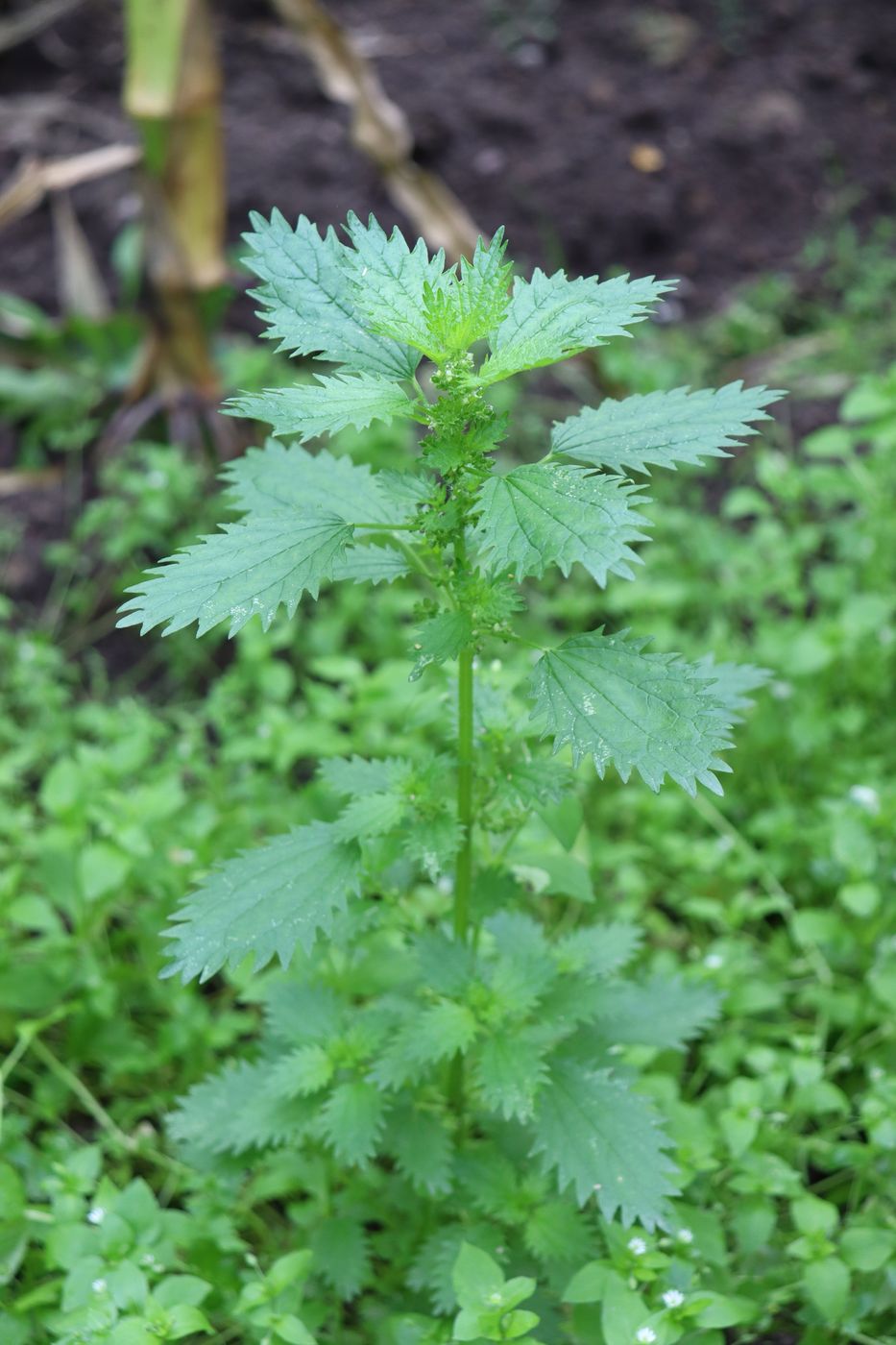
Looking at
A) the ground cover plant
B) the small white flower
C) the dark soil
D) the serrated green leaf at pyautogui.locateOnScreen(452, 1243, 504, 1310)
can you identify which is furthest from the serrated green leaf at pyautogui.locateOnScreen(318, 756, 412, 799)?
the dark soil

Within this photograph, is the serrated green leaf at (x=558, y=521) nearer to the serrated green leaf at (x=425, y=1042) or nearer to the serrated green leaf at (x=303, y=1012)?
the serrated green leaf at (x=425, y=1042)

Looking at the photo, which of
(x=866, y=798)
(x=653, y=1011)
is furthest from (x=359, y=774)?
(x=866, y=798)


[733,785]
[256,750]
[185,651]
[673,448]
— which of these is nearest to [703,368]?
[733,785]

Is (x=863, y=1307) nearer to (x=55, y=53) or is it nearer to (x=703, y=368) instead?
(x=703, y=368)

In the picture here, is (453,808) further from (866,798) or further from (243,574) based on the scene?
(866,798)

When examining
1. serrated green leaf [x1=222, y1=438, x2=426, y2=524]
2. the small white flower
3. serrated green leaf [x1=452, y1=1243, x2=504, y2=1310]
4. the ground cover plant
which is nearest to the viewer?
serrated green leaf [x1=452, y1=1243, x2=504, y2=1310]

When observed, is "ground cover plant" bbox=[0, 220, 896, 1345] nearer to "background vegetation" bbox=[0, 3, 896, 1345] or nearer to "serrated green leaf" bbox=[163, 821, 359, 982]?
"background vegetation" bbox=[0, 3, 896, 1345]

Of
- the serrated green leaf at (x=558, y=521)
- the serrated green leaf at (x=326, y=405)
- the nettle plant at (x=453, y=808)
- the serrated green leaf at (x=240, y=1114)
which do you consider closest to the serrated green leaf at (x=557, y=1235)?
the nettle plant at (x=453, y=808)
